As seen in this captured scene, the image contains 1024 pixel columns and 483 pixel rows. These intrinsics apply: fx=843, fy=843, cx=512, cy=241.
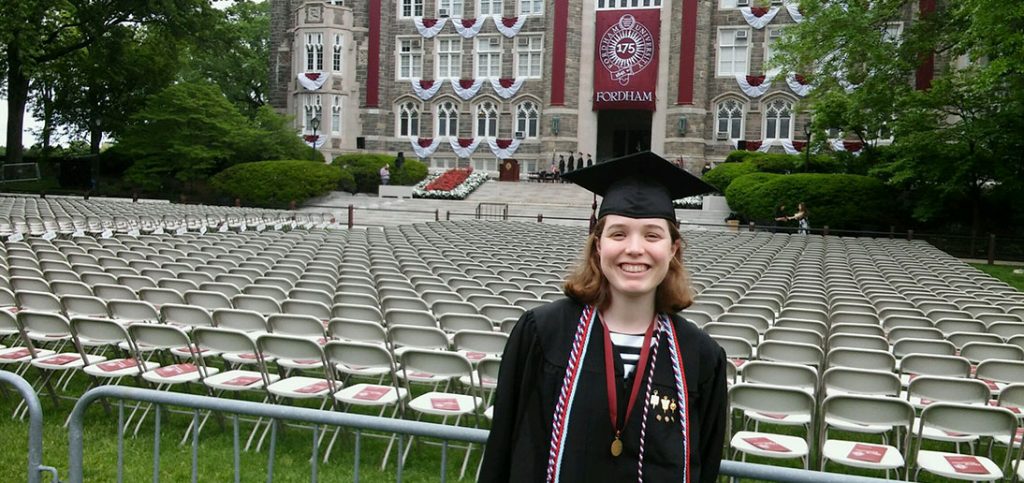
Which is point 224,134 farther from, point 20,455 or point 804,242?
point 20,455

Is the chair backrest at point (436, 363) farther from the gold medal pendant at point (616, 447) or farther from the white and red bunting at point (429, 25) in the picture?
the white and red bunting at point (429, 25)

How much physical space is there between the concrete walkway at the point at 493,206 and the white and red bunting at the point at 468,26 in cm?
1151

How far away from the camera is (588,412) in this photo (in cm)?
262

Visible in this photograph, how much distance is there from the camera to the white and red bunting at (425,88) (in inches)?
2242

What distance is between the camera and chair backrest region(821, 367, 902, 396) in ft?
20.9

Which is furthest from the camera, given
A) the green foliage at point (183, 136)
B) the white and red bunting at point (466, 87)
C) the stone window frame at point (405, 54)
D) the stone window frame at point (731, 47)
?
the stone window frame at point (405, 54)

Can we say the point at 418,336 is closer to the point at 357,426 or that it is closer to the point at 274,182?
the point at 357,426

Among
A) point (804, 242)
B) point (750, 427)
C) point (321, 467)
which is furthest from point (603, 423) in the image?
point (804, 242)

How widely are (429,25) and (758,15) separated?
2123 centimetres

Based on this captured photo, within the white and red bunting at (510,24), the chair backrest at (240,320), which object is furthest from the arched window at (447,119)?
the chair backrest at (240,320)

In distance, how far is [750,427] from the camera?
7.13 metres

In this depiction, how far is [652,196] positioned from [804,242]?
2376cm

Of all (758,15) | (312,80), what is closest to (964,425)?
(758,15)

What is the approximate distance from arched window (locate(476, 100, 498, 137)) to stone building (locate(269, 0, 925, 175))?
0.31ft
